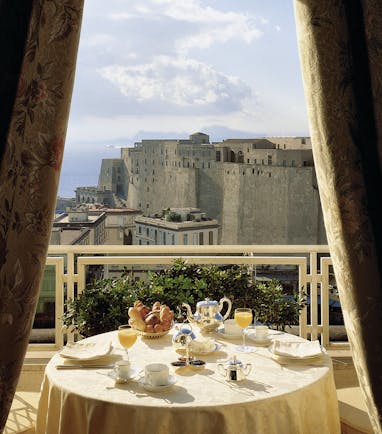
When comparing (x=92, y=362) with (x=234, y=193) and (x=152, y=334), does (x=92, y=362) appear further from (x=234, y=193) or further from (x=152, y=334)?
(x=234, y=193)

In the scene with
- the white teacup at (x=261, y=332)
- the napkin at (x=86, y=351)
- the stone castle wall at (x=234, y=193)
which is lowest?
the napkin at (x=86, y=351)

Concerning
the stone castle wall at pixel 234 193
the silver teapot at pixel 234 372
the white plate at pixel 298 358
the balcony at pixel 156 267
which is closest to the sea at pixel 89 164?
the stone castle wall at pixel 234 193

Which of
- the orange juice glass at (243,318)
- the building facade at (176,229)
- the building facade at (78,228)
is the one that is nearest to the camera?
the orange juice glass at (243,318)

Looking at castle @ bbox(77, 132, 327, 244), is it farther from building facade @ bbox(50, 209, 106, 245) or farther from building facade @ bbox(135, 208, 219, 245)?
building facade @ bbox(50, 209, 106, 245)

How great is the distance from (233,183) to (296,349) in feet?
113

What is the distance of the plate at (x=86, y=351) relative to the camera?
1.76 metres

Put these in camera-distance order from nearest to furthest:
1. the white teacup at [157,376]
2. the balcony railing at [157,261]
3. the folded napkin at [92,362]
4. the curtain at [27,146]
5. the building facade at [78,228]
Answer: the curtain at [27,146] → the white teacup at [157,376] → the folded napkin at [92,362] → the balcony railing at [157,261] → the building facade at [78,228]

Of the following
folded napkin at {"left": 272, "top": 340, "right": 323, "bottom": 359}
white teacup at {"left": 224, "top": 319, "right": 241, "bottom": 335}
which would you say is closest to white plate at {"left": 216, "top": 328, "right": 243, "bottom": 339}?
white teacup at {"left": 224, "top": 319, "right": 241, "bottom": 335}

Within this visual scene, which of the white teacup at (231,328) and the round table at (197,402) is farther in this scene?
the white teacup at (231,328)

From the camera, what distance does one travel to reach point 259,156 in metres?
34.5

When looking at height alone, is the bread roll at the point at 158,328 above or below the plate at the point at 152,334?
above

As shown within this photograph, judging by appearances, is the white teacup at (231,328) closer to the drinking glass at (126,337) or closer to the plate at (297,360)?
the plate at (297,360)

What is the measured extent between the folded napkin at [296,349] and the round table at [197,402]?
1.3 inches

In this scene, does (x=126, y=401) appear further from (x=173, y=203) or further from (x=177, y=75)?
(x=177, y=75)
